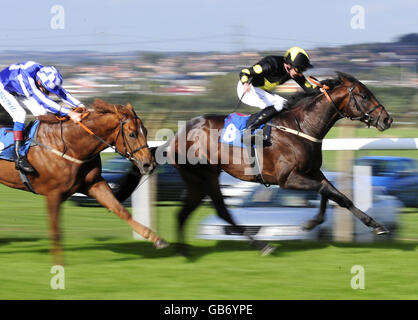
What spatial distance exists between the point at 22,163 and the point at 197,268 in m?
1.85

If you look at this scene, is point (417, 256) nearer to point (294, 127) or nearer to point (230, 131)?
point (294, 127)

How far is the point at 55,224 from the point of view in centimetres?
605

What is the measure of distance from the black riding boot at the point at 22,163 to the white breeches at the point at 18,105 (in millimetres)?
244

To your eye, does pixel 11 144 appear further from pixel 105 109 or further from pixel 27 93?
pixel 105 109

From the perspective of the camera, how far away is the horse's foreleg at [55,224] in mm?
6020

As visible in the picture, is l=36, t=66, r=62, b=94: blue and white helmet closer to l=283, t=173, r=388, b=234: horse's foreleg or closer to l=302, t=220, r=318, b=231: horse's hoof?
l=283, t=173, r=388, b=234: horse's foreleg

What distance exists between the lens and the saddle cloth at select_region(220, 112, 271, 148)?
6.82 meters

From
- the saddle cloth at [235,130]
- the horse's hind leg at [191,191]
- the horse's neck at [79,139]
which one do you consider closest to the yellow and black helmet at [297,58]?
the saddle cloth at [235,130]

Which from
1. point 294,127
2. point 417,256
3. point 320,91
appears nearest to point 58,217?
point 294,127

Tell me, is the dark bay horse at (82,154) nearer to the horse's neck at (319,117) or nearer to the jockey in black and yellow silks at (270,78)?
the jockey in black and yellow silks at (270,78)

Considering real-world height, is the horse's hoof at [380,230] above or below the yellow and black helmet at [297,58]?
below

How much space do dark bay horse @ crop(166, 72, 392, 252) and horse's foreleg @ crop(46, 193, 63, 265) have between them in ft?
4.19

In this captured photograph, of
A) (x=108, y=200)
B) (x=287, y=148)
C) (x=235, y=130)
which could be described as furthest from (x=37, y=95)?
(x=287, y=148)

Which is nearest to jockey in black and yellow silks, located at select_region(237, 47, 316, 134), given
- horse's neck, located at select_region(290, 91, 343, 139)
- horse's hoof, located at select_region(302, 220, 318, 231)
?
horse's neck, located at select_region(290, 91, 343, 139)
